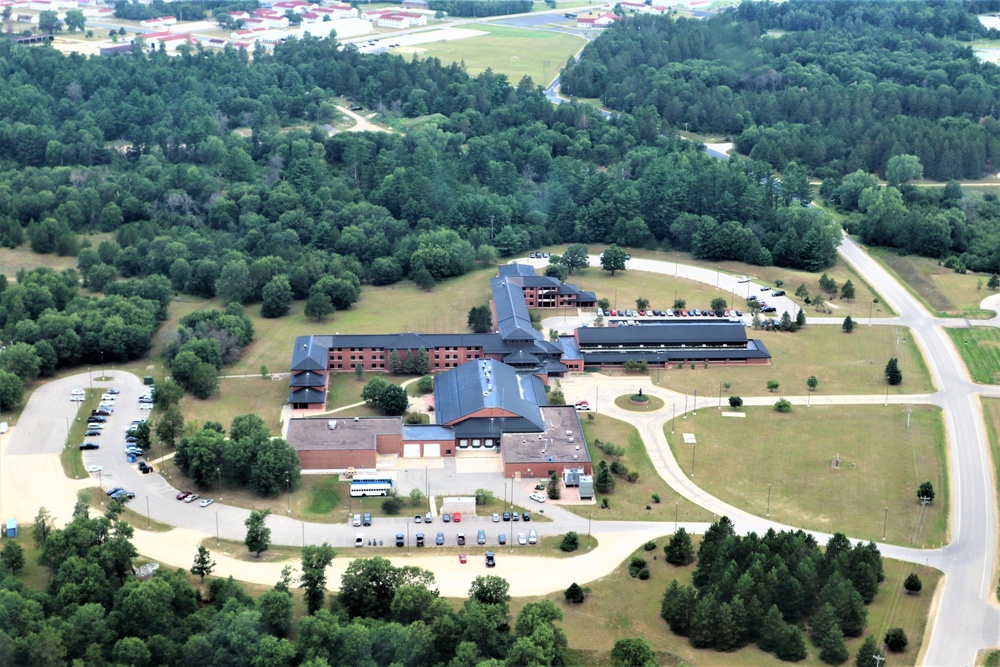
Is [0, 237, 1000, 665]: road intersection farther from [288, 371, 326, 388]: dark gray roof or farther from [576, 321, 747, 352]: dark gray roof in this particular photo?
[288, 371, 326, 388]: dark gray roof

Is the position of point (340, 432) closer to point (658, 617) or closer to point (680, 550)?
point (680, 550)

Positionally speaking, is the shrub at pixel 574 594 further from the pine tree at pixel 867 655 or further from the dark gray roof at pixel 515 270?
the dark gray roof at pixel 515 270

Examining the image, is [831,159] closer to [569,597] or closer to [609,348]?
[609,348]

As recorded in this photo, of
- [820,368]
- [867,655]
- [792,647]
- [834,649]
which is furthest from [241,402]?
[867,655]

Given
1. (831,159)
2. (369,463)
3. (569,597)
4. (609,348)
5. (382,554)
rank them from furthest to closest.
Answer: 1. (831,159)
2. (609,348)
3. (369,463)
4. (382,554)
5. (569,597)

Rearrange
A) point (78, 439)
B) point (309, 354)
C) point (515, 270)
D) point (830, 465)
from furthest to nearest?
point (515, 270), point (309, 354), point (78, 439), point (830, 465)

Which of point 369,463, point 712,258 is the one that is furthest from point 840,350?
point 369,463

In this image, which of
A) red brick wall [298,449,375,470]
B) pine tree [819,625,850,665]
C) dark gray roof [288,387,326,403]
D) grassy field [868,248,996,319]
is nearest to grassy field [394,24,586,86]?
grassy field [868,248,996,319]
